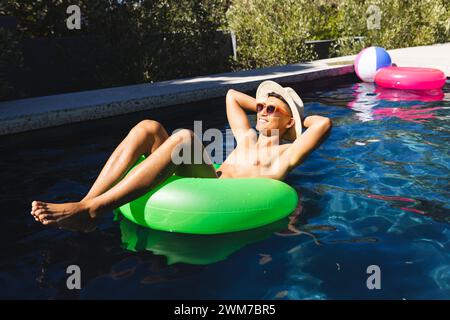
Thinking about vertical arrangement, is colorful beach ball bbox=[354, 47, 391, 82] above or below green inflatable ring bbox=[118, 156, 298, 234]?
above

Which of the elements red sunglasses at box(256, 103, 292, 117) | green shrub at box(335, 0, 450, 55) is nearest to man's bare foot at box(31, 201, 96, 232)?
red sunglasses at box(256, 103, 292, 117)

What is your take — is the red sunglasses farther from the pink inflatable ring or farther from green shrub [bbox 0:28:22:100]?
green shrub [bbox 0:28:22:100]

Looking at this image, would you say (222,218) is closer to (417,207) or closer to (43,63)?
(417,207)

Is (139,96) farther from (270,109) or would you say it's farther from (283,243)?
(283,243)

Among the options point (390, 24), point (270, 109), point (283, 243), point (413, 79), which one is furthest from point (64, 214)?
point (390, 24)

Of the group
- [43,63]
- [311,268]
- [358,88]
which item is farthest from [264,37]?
[311,268]

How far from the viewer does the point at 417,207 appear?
4.49 m

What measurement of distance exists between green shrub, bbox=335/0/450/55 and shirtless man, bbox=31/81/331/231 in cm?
1112

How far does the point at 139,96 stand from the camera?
28.3 ft

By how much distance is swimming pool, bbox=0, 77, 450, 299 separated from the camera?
10.7 ft

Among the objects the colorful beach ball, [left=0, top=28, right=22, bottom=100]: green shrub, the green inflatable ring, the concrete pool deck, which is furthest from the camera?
the colorful beach ball

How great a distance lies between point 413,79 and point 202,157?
21.9ft

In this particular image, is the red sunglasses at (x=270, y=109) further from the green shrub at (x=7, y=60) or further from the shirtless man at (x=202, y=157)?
the green shrub at (x=7, y=60)
